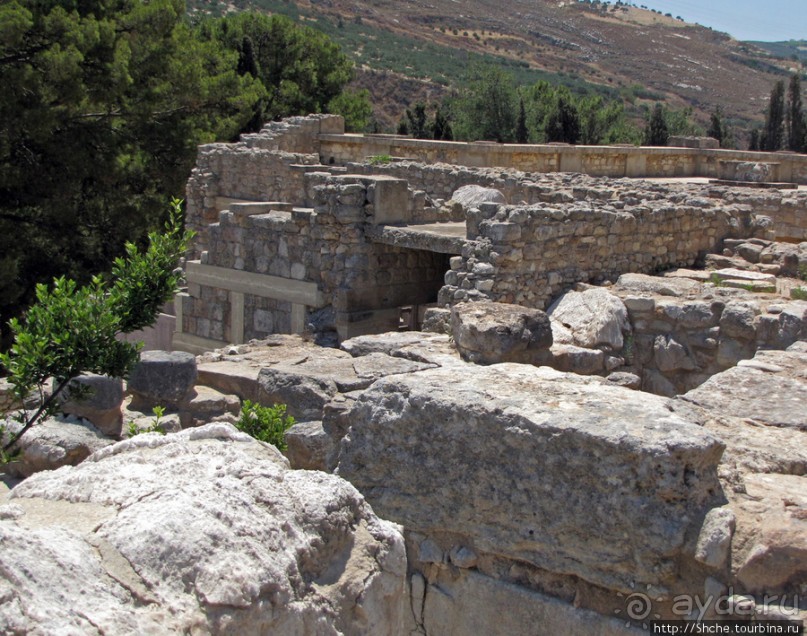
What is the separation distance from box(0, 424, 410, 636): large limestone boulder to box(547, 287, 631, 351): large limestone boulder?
5.41 m

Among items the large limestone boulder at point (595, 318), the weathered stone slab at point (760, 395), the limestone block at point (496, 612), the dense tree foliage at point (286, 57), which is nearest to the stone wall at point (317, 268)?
the large limestone boulder at point (595, 318)

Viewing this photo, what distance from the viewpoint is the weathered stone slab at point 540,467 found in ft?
11.6

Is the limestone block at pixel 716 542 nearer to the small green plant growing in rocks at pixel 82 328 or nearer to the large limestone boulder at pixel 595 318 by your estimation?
the small green plant growing in rocks at pixel 82 328

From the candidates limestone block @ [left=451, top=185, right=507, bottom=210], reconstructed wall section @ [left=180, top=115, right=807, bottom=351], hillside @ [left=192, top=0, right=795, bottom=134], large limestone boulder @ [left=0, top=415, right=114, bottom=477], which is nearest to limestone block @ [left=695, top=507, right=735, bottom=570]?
large limestone boulder @ [left=0, top=415, right=114, bottom=477]

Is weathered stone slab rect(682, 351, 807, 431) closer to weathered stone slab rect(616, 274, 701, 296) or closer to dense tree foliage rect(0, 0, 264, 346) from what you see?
weathered stone slab rect(616, 274, 701, 296)

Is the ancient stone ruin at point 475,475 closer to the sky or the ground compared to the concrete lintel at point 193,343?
closer to the sky

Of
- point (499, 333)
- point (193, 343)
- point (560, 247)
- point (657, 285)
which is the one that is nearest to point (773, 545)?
point (499, 333)

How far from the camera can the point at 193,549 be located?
7.22ft

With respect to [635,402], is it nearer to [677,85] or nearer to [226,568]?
[226,568]

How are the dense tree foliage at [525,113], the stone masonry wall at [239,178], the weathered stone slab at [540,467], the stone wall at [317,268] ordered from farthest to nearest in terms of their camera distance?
1. the dense tree foliage at [525,113]
2. the stone masonry wall at [239,178]
3. the stone wall at [317,268]
4. the weathered stone slab at [540,467]

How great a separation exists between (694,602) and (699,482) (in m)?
0.44

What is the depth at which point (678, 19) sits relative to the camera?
413 ft

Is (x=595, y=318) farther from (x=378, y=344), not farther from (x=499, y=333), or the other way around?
(x=378, y=344)

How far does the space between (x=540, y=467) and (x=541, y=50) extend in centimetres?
9403
